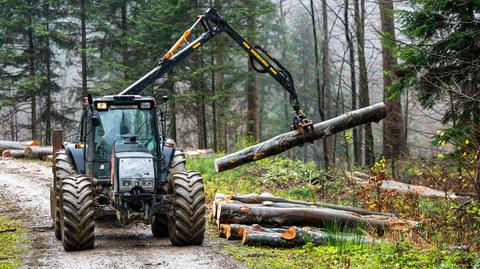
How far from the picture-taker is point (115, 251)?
10.6 m

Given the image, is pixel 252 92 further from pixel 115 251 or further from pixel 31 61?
pixel 115 251

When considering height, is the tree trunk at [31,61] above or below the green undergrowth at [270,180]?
above

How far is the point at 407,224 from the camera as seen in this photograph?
38.5 feet

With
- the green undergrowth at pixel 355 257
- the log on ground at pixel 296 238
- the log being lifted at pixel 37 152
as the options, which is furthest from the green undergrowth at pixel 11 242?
the log being lifted at pixel 37 152

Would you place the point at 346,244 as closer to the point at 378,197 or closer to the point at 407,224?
the point at 407,224

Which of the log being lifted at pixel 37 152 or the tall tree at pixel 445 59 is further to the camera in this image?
the log being lifted at pixel 37 152

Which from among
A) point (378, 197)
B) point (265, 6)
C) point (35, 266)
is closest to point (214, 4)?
point (265, 6)

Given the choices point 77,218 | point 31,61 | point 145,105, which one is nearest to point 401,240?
point 77,218

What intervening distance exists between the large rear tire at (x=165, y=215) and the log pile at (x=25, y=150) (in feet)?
56.4

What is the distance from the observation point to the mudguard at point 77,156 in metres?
12.5

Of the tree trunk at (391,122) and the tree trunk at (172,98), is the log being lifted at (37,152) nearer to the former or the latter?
the tree trunk at (172,98)

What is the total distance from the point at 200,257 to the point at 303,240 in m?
1.79

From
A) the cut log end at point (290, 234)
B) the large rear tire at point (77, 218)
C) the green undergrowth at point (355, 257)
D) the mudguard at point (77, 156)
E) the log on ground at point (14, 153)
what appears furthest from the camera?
the log on ground at point (14, 153)

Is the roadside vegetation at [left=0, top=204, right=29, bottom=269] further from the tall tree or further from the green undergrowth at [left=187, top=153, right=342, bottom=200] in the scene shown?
the tall tree
